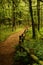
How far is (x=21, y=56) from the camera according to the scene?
13.2 m

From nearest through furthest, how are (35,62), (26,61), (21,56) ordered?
1. (35,62)
2. (26,61)
3. (21,56)

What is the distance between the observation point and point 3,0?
1878 centimetres

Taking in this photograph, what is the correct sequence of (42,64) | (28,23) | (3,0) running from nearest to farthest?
(42,64)
(3,0)
(28,23)

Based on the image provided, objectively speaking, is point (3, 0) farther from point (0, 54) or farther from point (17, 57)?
point (17, 57)

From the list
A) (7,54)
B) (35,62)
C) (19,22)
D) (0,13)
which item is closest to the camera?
(35,62)

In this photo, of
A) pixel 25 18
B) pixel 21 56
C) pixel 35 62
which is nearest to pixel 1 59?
pixel 21 56

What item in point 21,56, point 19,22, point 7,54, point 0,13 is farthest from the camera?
point 19,22

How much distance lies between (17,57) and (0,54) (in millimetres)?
2155

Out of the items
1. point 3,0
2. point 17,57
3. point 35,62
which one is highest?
point 3,0

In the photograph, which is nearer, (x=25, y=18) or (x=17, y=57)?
(x=17, y=57)

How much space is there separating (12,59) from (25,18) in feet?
101

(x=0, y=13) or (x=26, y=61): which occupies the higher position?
(x=0, y=13)

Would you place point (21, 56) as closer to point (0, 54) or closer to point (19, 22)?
point (0, 54)

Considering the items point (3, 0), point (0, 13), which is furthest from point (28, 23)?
point (3, 0)
